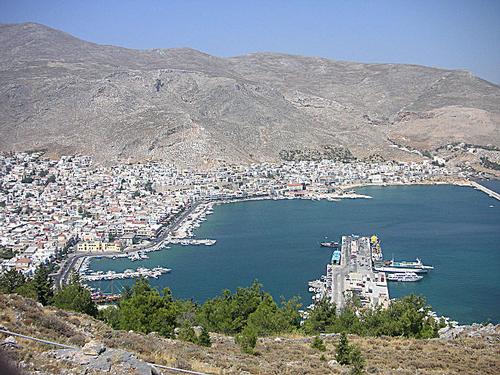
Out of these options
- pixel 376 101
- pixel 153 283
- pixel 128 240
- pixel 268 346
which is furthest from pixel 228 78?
pixel 268 346

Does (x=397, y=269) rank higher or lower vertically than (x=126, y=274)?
higher

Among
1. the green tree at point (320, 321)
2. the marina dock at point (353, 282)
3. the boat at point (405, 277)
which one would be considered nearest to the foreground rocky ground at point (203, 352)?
the green tree at point (320, 321)

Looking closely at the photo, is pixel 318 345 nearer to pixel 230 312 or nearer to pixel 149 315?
pixel 149 315

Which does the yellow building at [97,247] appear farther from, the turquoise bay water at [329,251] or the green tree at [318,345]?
the green tree at [318,345]

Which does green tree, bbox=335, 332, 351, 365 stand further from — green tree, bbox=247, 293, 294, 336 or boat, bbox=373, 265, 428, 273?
boat, bbox=373, 265, 428, 273

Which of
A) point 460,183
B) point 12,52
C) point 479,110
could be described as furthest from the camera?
point 12,52

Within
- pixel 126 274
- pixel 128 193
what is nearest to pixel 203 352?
pixel 126 274

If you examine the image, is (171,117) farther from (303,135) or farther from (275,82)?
(275,82)
